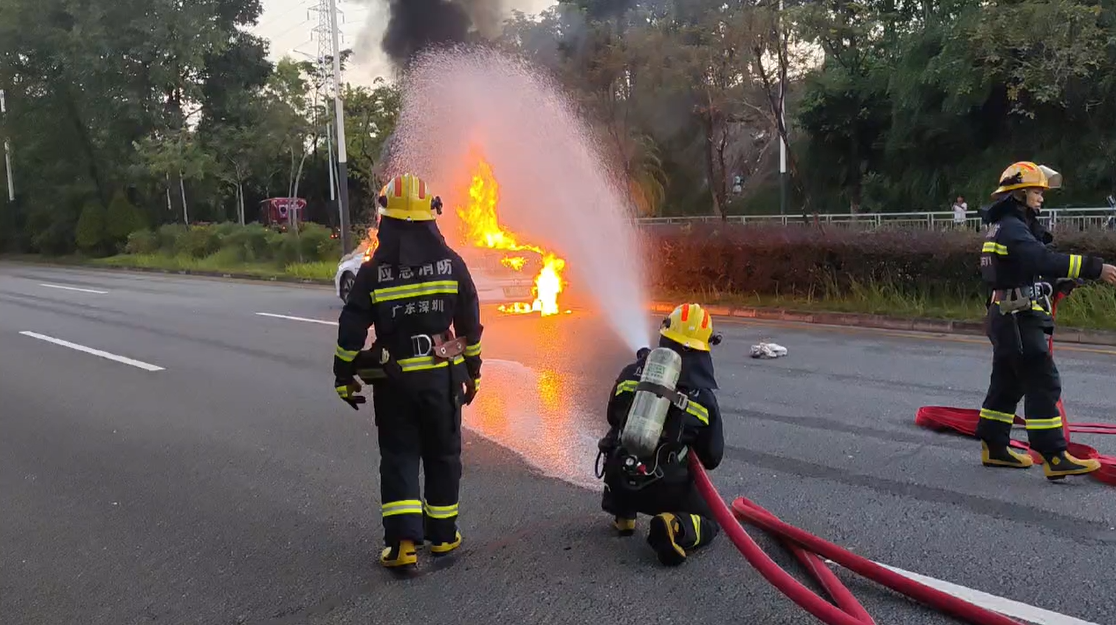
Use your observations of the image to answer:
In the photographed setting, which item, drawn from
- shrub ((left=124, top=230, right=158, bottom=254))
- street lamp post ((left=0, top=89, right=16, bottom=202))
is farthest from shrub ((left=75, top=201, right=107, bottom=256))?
street lamp post ((left=0, top=89, right=16, bottom=202))

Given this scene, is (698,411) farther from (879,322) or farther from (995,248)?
(879,322)

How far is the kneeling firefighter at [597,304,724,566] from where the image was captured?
12.0ft

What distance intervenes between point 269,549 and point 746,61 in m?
16.6

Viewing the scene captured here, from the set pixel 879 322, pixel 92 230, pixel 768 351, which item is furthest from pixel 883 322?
pixel 92 230

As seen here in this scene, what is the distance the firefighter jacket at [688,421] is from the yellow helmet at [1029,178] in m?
2.24

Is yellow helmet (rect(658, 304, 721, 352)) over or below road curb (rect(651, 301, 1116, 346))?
over

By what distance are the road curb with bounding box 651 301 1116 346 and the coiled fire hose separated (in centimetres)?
726

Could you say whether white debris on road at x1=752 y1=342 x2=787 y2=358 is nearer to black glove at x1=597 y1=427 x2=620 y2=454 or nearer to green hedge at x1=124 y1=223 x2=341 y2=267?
black glove at x1=597 y1=427 x2=620 y2=454

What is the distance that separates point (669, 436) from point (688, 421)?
4.4 inches

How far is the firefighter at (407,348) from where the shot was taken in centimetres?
379

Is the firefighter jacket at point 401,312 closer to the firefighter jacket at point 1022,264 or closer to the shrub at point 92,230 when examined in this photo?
the firefighter jacket at point 1022,264

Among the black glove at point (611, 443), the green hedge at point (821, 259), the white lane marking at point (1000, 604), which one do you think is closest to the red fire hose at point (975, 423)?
the white lane marking at point (1000, 604)

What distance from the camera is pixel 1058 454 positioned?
473 cm

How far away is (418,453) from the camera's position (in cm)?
395
